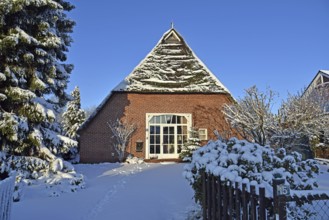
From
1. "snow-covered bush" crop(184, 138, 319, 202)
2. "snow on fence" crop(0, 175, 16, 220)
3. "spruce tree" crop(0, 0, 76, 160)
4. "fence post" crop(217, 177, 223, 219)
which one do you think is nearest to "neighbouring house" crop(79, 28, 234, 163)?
"spruce tree" crop(0, 0, 76, 160)

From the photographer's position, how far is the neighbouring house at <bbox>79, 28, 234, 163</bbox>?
1698 cm

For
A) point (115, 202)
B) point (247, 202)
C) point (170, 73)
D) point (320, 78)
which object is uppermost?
point (320, 78)

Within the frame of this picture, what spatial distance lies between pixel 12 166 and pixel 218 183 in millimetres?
6908

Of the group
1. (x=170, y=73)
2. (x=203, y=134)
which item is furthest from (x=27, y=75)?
(x=203, y=134)

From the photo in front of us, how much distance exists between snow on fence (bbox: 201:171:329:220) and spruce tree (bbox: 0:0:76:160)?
240 inches

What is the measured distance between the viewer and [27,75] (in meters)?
9.12

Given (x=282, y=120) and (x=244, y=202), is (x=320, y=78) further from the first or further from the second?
(x=244, y=202)

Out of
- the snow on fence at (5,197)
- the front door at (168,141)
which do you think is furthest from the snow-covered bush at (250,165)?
the front door at (168,141)

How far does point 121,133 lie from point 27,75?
27.3 feet

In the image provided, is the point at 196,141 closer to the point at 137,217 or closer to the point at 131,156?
the point at 131,156

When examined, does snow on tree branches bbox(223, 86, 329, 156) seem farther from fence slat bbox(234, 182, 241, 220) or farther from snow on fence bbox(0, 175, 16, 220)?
snow on fence bbox(0, 175, 16, 220)

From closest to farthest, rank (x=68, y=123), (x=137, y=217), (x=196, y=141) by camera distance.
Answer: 1. (x=137, y=217)
2. (x=196, y=141)
3. (x=68, y=123)

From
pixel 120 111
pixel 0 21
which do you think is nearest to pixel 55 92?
pixel 0 21

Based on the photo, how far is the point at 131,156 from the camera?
16.7m
